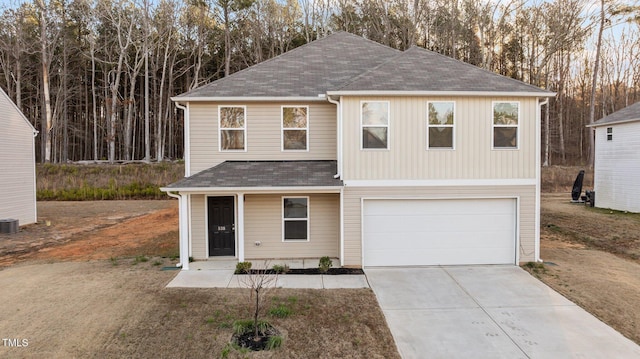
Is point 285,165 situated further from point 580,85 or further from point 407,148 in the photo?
point 580,85

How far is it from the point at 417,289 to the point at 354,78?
620 centimetres

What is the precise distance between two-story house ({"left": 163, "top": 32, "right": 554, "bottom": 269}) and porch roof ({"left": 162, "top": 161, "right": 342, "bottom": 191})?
0.11 feet

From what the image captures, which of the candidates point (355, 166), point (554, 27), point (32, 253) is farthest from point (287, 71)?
point (554, 27)

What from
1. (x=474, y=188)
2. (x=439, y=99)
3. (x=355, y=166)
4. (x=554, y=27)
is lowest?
(x=474, y=188)

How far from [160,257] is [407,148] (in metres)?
8.13

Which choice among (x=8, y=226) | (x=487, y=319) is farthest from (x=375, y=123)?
(x=8, y=226)

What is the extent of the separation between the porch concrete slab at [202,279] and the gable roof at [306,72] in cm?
490

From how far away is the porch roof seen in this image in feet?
31.9

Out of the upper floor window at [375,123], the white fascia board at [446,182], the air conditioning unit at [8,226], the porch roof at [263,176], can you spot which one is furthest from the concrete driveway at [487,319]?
the air conditioning unit at [8,226]

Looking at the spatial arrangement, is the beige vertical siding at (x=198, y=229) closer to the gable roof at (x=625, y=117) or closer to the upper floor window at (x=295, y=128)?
the upper floor window at (x=295, y=128)

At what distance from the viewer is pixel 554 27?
30781mm

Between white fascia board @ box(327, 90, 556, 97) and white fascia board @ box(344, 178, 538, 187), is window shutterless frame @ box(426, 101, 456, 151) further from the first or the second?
white fascia board @ box(344, 178, 538, 187)

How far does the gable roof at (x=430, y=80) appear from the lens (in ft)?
32.2

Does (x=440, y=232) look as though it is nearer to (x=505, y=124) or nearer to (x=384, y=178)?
(x=384, y=178)
